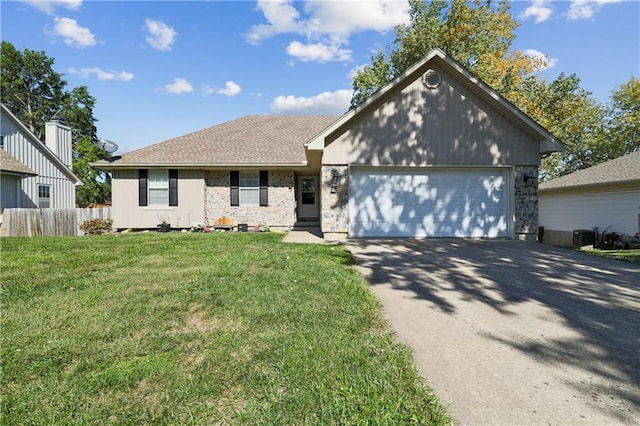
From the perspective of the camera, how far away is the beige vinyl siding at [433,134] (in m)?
10.4

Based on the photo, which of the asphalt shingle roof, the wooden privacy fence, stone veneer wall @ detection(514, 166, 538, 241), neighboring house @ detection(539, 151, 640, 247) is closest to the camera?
stone veneer wall @ detection(514, 166, 538, 241)

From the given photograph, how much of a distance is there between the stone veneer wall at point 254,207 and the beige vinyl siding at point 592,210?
14.7 meters

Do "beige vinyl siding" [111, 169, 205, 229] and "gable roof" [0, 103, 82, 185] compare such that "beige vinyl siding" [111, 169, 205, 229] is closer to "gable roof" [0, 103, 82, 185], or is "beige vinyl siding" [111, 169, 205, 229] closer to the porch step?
the porch step

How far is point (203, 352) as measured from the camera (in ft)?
9.05

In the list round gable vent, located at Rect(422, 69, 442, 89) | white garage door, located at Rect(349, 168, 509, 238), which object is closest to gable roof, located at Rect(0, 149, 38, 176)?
white garage door, located at Rect(349, 168, 509, 238)

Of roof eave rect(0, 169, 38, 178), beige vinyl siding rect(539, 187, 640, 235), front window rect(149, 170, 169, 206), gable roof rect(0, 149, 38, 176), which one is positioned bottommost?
beige vinyl siding rect(539, 187, 640, 235)

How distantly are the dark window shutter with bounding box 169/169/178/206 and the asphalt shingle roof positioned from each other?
1.82 ft

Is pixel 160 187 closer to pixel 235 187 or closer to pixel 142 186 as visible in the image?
pixel 142 186

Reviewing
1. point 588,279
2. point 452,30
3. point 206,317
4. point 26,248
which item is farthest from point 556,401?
point 452,30

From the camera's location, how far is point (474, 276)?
5.63 m

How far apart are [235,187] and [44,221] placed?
7.51 m

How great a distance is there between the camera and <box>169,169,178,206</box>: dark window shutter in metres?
13.9

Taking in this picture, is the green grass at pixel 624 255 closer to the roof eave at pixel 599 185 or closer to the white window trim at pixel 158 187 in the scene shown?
the roof eave at pixel 599 185

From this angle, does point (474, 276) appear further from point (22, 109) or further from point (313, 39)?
point (22, 109)
